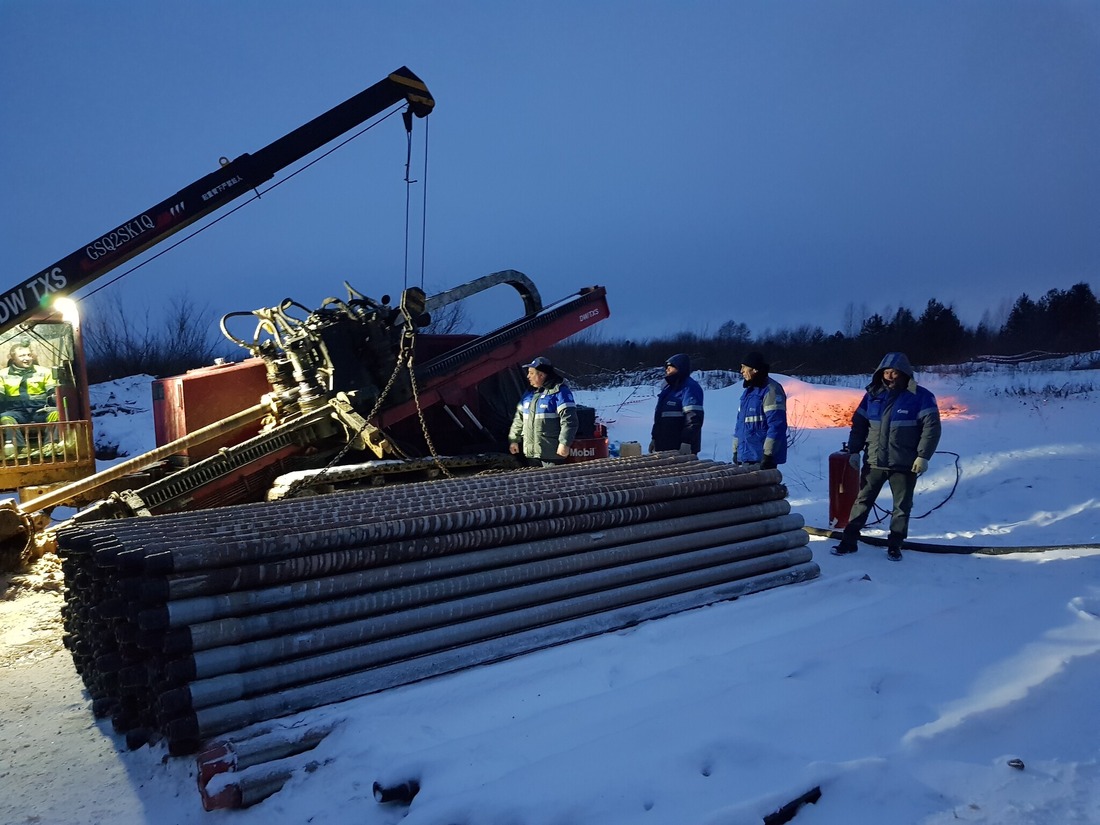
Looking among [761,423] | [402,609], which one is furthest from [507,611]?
[761,423]

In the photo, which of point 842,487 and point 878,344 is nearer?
point 842,487

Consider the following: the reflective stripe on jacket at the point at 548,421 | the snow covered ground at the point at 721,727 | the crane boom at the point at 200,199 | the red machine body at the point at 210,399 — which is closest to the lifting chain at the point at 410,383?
the reflective stripe on jacket at the point at 548,421

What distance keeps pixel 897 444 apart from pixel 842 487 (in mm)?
1457

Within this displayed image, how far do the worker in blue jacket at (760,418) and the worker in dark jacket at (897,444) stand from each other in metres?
0.75

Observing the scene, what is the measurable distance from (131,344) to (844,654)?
30305mm

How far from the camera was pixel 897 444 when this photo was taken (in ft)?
19.4

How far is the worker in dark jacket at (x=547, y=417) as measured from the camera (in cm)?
704

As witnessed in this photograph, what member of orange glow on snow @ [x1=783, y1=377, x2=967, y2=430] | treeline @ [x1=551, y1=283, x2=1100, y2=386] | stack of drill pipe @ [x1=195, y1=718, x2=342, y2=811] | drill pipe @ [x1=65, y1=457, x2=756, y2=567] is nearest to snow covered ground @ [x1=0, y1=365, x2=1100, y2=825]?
stack of drill pipe @ [x1=195, y1=718, x2=342, y2=811]

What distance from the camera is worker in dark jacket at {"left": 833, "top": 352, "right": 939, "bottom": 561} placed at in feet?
19.1

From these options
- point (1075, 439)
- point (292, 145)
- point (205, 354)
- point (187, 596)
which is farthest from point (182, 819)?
point (205, 354)

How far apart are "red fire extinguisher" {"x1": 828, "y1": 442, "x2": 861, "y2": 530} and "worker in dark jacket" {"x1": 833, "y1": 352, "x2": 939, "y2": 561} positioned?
97 centimetres

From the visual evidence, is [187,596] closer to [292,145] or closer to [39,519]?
[39,519]

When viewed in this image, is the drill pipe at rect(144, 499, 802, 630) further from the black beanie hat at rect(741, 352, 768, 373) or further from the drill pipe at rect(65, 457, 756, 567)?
the black beanie hat at rect(741, 352, 768, 373)

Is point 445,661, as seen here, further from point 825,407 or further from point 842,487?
point 825,407
